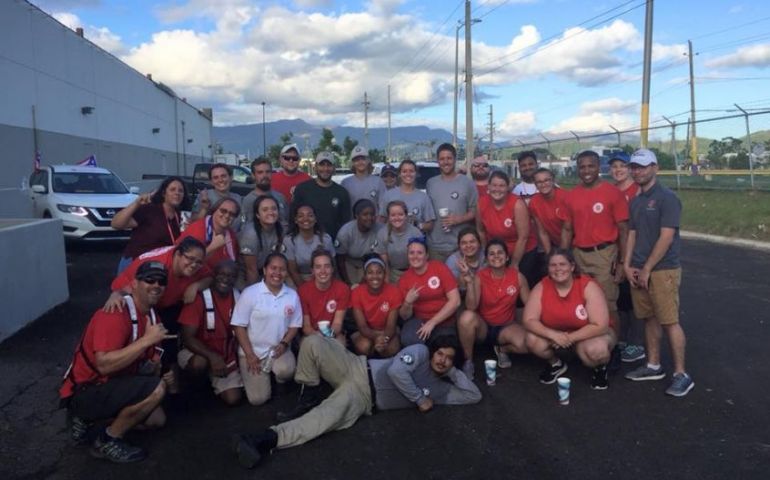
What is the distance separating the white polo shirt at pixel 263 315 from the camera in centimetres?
564

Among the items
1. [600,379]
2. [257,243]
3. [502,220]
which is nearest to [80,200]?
[257,243]

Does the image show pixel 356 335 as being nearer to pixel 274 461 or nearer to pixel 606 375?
pixel 274 461

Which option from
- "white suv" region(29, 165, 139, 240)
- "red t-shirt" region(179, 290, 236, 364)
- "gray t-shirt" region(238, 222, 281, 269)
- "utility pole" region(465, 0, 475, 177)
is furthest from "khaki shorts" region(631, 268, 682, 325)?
"utility pole" region(465, 0, 475, 177)

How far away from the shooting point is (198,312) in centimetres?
563

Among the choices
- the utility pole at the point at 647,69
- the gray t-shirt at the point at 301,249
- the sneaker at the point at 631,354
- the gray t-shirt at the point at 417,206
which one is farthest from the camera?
the utility pole at the point at 647,69

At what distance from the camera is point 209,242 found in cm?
609

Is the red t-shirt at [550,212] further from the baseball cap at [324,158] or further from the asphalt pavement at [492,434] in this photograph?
the baseball cap at [324,158]

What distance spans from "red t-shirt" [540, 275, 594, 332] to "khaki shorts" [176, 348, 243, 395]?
2647 millimetres

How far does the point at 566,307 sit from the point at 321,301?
6.97 feet

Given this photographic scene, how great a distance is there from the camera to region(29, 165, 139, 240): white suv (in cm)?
1400

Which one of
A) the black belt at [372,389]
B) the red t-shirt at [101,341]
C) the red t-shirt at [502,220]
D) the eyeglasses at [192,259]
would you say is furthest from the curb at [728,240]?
the red t-shirt at [101,341]

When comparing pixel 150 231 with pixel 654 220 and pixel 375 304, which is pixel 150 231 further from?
pixel 654 220

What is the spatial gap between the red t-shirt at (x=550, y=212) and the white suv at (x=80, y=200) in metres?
9.77

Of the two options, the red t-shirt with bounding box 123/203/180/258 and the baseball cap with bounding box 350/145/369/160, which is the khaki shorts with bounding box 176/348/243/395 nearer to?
the red t-shirt with bounding box 123/203/180/258
